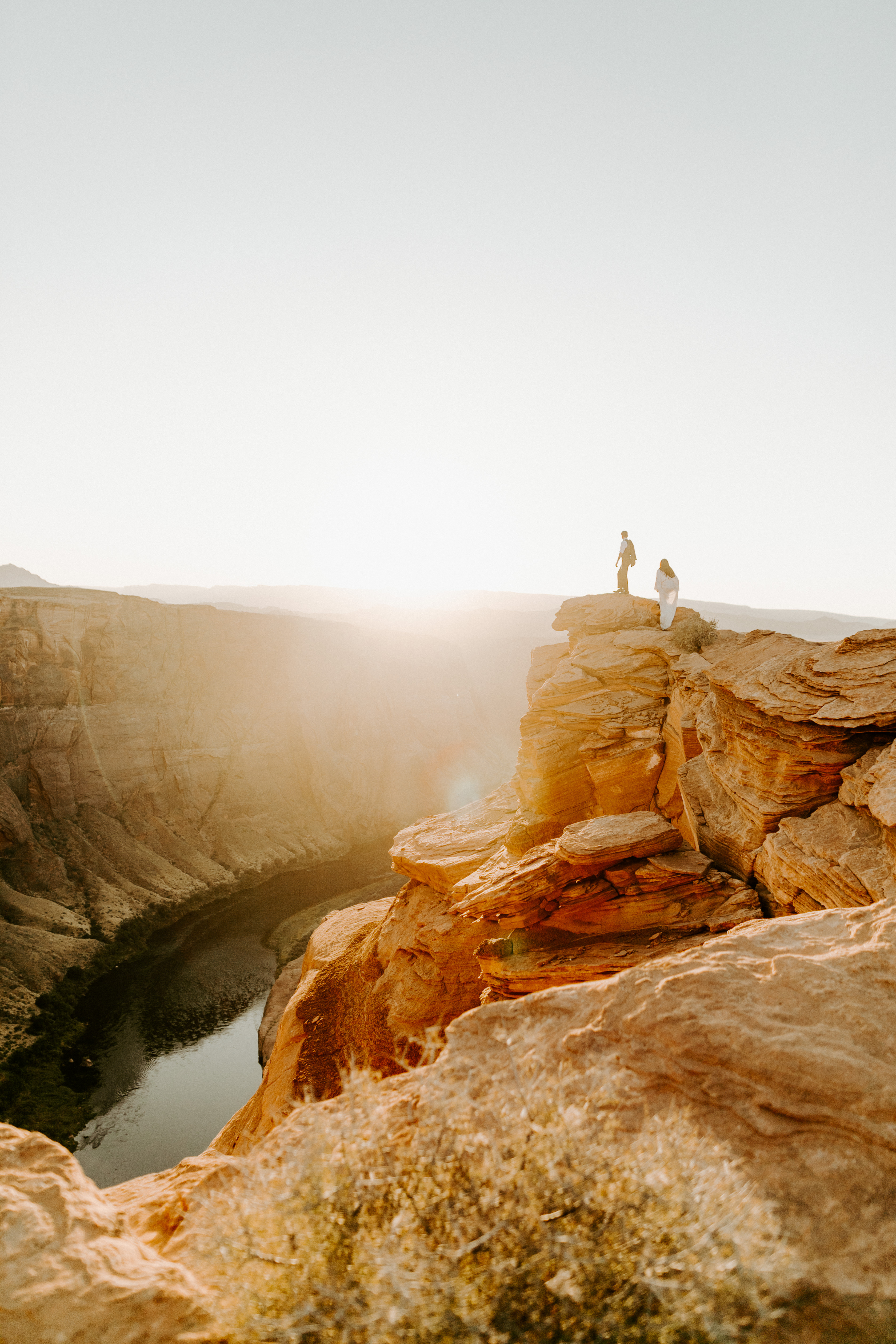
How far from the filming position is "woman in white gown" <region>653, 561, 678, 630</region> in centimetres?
1847

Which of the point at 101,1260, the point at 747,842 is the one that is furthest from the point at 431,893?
the point at 101,1260

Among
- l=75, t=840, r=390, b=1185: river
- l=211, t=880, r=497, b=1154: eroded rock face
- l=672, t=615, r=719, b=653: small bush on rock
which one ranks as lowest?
l=75, t=840, r=390, b=1185: river

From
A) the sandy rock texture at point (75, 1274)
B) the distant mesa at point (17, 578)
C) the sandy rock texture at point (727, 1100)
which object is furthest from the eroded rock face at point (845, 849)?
the distant mesa at point (17, 578)

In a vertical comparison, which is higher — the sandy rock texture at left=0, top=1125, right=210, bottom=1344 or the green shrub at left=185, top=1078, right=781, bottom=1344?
the green shrub at left=185, top=1078, right=781, bottom=1344

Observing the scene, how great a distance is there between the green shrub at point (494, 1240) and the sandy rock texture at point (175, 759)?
34.0 m

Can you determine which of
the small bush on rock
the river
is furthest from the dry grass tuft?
the river

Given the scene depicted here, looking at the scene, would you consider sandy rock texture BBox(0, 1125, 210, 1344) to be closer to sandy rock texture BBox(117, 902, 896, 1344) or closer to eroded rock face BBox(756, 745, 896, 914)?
sandy rock texture BBox(117, 902, 896, 1344)

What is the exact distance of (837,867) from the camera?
32.2 feet

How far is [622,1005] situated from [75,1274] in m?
4.45

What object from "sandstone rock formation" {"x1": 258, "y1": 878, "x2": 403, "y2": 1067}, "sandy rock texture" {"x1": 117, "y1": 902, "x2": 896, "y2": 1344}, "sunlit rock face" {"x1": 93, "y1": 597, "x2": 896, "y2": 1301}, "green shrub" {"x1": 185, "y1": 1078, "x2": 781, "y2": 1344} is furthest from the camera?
"sandstone rock formation" {"x1": 258, "y1": 878, "x2": 403, "y2": 1067}

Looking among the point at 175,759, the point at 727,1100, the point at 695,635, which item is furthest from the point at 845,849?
the point at 175,759

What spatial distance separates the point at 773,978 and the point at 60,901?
45.7 meters

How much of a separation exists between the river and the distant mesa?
144926 millimetres

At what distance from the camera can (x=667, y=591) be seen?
61.8ft
